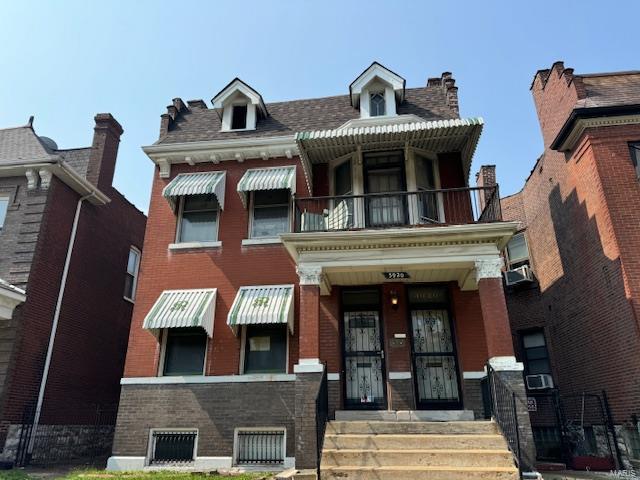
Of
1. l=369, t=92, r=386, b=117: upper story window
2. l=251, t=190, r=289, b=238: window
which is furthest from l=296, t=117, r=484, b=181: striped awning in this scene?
l=369, t=92, r=386, b=117: upper story window

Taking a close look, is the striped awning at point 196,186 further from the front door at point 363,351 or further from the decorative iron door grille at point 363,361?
the decorative iron door grille at point 363,361

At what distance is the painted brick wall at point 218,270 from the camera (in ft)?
34.7

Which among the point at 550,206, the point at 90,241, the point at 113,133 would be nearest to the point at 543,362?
the point at 550,206

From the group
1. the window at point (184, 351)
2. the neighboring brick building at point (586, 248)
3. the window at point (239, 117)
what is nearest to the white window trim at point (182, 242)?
the window at point (184, 351)

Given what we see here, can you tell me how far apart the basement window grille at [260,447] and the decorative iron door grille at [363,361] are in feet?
5.42

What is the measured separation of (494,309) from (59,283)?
1081cm

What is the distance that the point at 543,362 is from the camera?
14406 mm

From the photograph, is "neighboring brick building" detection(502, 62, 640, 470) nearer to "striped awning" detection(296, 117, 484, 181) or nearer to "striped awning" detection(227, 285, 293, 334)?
"striped awning" detection(296, 117, 484, 181)

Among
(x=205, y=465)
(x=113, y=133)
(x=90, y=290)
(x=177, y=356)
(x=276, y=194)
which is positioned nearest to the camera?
(x=205, y=465)

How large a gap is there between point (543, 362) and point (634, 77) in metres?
8.41

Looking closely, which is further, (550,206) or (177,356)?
(550,206)

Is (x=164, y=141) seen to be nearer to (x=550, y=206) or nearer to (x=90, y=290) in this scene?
(x=90, y=290)

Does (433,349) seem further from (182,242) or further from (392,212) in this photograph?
(182,242)

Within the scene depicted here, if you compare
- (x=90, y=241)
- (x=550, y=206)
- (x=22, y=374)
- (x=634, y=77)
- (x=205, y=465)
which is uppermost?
(x=634, y=77)
